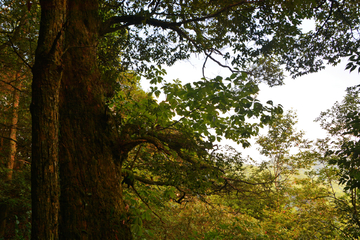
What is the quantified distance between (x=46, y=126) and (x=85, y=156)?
26.2 inches

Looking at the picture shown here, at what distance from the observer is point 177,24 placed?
388 centimetres

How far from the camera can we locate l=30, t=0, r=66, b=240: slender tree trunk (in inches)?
60.3

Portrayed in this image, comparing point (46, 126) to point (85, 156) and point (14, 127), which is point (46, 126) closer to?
point (85, 156)

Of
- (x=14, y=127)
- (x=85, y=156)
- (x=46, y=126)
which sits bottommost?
(x=85, y=156)

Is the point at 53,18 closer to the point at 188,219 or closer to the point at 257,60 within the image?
the point at 257,60

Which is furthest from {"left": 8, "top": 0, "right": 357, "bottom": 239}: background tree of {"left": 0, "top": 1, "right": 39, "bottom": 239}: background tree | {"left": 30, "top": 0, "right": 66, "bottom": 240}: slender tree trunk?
{"left": 0, "top": 1, "right": 39, "bottom": 239}: background tree

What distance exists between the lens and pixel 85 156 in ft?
7.32

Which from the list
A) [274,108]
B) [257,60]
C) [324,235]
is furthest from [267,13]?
[324,235]

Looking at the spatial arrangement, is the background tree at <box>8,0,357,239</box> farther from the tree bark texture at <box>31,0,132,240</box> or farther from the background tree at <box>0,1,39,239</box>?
the background tree at <box>0,1,39,239</box>

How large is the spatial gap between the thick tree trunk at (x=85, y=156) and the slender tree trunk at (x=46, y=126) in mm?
333

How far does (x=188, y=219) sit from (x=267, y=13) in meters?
5.80

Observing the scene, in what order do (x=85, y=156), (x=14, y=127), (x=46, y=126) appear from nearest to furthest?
(x=46, y=126), (x=85, y=156), (x=14, y=127)

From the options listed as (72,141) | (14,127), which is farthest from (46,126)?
(14,127)

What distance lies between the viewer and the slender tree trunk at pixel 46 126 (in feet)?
5.02
